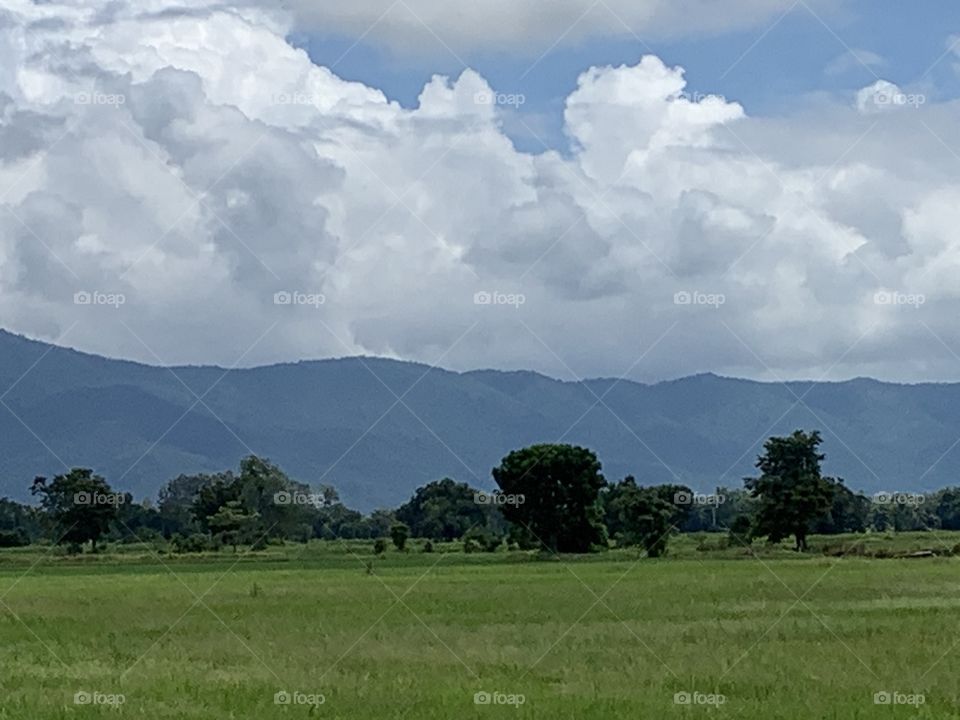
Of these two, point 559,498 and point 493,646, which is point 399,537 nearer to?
point 559,498

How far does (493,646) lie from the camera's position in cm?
3025

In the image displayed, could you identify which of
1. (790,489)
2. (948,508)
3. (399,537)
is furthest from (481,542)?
(948,508)

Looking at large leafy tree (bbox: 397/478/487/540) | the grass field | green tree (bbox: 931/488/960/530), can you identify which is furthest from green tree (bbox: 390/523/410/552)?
green tree (bbox: 931/488/960/530)

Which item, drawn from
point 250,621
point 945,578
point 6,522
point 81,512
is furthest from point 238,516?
point 250,621

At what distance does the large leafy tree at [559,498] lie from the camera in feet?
309

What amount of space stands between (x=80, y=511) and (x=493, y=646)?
77530mm

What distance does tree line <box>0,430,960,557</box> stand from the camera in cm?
9406

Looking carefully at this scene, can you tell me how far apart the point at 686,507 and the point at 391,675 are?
311 ft

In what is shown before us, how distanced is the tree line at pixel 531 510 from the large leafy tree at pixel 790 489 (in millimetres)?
67

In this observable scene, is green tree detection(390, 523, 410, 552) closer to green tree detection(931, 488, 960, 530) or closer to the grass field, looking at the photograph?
the grass field

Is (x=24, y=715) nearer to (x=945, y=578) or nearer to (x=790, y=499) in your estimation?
(x=945, y=578)

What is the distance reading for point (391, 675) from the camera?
81.5 feet

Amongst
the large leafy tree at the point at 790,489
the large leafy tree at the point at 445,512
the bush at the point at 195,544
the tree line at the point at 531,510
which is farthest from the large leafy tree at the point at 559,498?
the large leafy tree at the point at 445,512

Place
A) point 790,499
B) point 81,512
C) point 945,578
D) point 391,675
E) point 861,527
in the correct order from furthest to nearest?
point 861,527
point 81,512
point 790,499
point 945,578
point 391,675
